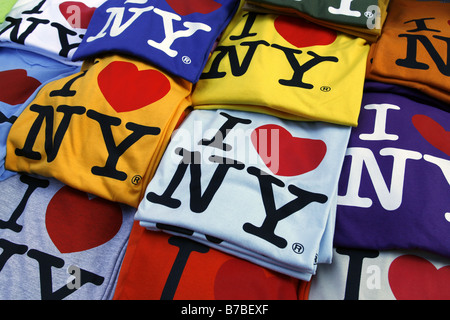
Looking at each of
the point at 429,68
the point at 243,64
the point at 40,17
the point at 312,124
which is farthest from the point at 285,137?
the point at 40,17

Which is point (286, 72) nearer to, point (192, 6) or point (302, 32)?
point (302, 32)

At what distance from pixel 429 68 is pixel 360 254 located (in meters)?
0.40

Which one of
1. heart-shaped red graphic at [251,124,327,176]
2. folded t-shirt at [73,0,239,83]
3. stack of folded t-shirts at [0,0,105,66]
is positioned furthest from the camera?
stack of folded t-shirts at [0,0,105,66]

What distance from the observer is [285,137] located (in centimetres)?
76

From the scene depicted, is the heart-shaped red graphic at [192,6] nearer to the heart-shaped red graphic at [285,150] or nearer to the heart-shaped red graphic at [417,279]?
the heart-shaped red graphic at [285,150]

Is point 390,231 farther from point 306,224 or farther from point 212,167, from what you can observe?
point 212,167

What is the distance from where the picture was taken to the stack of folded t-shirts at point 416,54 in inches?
30.7

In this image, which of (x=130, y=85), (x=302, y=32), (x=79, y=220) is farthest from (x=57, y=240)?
(x=302, y=32)

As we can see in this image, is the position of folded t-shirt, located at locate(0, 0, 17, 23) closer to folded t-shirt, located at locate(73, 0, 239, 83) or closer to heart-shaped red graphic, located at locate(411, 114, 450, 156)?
folded t-shirt, located at locate(73, 0, 239, 83)

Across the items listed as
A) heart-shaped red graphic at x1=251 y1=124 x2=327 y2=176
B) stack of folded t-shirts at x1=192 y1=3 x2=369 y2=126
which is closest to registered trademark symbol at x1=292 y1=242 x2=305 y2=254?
heart-shaped red graphic at x1=251 y1=124 x2=327 y2=176

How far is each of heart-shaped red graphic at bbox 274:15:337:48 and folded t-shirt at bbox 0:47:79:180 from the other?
50 centimetres

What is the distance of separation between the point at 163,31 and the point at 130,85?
152 millimetres

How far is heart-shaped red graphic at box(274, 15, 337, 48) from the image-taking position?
87 cm

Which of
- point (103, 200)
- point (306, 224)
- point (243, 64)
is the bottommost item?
point (103, 200)
